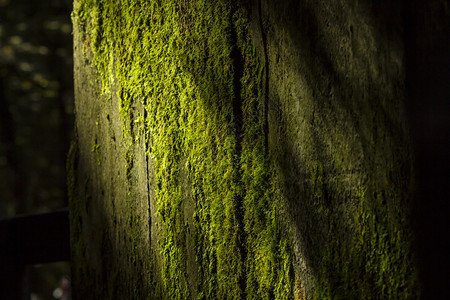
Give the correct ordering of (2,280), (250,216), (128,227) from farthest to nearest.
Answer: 1. (2,280)
2. (128,227)
3. (250,216)

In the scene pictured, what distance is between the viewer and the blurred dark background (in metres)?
10.0

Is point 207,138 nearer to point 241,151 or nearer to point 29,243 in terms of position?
point 241,151

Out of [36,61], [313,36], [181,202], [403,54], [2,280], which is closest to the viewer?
[403,54]

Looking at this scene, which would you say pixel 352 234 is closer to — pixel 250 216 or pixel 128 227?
pixel 250 216

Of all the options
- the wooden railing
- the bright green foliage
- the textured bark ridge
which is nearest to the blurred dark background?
the wooden railing

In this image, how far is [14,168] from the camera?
11.1 metres

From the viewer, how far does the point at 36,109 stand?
11211mm

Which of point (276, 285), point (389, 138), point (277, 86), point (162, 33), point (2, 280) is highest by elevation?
point (162, 33)

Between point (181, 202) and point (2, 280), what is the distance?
1141 mm

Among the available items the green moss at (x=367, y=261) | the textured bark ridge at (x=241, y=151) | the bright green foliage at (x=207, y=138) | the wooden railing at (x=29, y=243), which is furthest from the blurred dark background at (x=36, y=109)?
the green moss at (x=367, y=261)

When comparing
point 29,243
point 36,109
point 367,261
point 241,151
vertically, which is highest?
point 36,109

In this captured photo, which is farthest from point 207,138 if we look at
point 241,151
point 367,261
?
point 367,261

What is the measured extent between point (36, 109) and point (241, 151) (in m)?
11.6

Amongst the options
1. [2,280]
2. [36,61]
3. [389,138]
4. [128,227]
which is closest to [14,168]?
[36,61]
